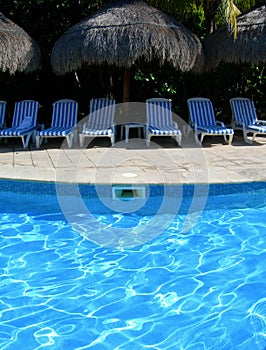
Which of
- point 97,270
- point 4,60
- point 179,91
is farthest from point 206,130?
point 97,270

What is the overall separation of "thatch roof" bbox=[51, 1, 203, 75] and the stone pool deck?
5.33ft

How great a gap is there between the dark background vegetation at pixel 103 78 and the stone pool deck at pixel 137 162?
241 centimetres

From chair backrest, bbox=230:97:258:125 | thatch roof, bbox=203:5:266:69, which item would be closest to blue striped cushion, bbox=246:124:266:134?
chair backrest, bbox=230:97:258:125

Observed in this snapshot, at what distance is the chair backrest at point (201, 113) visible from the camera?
9.41 meters

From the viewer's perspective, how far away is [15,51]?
28.9 feet

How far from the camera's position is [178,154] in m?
8.06

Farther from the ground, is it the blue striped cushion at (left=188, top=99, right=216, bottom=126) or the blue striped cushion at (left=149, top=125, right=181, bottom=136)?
the blue striped cushion at (left=188, top=99, right=216, bottom=126)

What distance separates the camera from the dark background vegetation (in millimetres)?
11062

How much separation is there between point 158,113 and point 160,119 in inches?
6.8

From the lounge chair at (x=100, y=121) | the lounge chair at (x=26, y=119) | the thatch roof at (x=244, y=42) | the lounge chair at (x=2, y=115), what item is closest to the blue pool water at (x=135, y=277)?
the lounge chair at (x=100, y=121)

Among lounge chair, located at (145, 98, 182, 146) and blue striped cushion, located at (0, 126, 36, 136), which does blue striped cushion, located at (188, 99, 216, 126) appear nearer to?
lounge chair, located at (145, 98, 182, 146)

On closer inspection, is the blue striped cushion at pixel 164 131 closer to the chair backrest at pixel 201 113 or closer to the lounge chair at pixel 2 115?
the chair backrest at pixel 201 113

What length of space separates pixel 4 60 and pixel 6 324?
6.15 m

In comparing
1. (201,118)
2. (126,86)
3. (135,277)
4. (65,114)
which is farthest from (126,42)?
(135,277)
